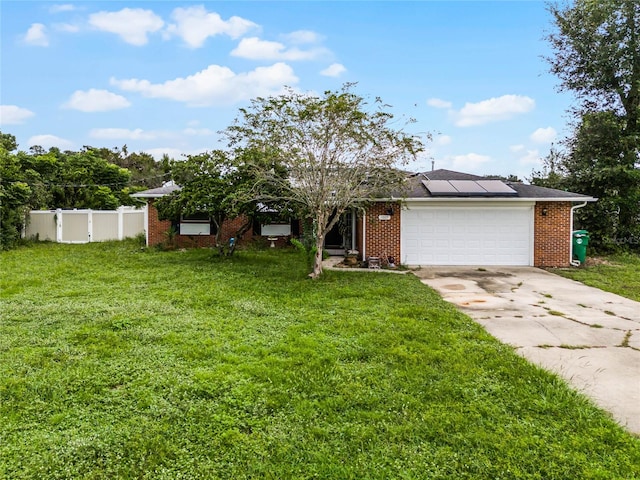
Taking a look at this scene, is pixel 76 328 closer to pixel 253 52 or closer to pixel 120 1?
pixel 120 1

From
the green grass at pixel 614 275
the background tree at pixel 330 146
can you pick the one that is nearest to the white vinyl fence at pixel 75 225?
the background tree at pixel 330 146

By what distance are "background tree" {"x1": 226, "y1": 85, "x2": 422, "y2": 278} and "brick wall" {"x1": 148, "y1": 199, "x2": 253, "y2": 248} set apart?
6.06 metres

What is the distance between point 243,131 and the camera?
9.21 m

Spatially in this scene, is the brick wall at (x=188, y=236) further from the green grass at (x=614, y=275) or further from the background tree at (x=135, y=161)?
the background tree at (x=135, y=161)

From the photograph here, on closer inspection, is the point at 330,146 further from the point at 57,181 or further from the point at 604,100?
the point at 57,181

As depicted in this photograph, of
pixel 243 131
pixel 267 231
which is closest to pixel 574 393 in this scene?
pixel 243 131

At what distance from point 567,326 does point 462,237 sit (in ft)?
20.2

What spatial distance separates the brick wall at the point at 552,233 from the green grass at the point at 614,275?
2.24 ft

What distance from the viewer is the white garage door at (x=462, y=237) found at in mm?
11117

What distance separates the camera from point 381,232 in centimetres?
1107

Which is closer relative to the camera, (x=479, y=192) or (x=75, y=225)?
(x=479, y=192)

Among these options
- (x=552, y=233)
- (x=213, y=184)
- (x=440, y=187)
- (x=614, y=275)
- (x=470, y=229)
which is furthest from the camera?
(x=440, y=187)

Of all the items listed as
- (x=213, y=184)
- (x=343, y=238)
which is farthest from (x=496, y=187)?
(x=213, y=184)

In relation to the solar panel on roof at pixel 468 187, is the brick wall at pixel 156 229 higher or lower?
lower
